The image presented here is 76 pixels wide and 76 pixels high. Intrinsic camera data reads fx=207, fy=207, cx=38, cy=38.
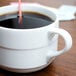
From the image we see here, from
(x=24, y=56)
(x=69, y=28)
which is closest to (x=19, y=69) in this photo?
(x=24, y=56)

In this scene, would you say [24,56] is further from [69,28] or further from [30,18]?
[69,28]

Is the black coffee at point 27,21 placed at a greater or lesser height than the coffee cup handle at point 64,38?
greater

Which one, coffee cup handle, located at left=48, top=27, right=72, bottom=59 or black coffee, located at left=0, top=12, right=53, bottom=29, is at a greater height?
black coffee, located at left=0, top=12, right=53, bottom=29

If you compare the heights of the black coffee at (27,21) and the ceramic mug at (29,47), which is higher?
the black coffee at (27,21)

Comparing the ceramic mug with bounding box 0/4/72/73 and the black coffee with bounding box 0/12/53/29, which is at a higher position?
the black coffee with bounding box 0/12/53/29
